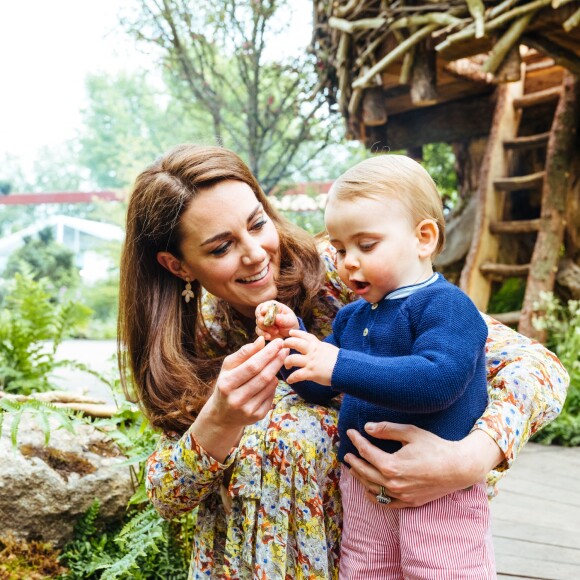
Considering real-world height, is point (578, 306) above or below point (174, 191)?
below

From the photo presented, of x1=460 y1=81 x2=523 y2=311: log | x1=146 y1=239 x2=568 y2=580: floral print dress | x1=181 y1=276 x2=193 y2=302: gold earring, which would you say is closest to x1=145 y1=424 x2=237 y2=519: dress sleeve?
x1=146 y1=239 x2=568 y2=580: floral print dress

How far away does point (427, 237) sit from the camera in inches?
57.7

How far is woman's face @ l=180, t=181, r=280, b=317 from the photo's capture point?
1.76m

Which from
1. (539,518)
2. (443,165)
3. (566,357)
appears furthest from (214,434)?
(443,165)

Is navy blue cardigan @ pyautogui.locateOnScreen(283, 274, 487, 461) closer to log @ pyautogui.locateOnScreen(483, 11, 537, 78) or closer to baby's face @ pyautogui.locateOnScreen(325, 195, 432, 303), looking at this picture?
baby's face @ pyautogui.locateOnScreen(325, 195, 432, 303)

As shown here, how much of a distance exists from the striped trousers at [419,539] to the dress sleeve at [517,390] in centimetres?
14

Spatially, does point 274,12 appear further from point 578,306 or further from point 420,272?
point 420,272

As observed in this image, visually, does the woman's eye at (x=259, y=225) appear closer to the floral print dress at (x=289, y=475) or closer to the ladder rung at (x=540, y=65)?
the floral print dress at (x=289, y=475)

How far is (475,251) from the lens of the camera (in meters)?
4.94

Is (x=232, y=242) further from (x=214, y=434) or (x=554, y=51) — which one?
(x=554, y=51)

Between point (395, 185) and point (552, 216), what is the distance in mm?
3580

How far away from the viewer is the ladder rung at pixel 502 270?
4758 millimetres

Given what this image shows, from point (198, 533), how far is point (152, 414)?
1.09ft

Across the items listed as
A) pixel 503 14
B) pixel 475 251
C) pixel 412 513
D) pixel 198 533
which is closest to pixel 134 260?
pixel 198 533
